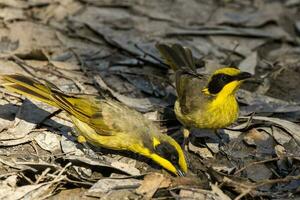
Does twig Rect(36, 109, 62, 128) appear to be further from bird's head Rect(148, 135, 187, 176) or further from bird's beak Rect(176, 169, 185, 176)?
bird's beak Rect(176, 169, 185, 176)

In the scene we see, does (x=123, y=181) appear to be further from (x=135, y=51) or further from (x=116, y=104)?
(x=135, y=51)

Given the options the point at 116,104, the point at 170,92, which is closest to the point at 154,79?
the point at 170,92

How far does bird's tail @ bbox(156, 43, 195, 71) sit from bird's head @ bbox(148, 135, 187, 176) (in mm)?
1501

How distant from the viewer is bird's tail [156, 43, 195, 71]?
7875 mm

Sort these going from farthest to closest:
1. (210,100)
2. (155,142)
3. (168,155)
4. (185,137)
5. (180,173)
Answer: (185,137) → (210,100) → (155,142) → (168,155) → (180,173)

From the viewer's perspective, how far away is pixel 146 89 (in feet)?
27.2

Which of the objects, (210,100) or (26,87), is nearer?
(26,87)

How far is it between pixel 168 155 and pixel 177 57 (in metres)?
1.90

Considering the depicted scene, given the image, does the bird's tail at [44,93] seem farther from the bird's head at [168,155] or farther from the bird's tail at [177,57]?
the bird's tail at [177,57]

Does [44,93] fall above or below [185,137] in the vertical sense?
above

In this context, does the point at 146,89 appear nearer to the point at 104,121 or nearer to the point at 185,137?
the point at 185,137

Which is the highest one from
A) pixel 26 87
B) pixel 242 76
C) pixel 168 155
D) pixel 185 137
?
pixel 242 76

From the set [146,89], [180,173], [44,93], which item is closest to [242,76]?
[180,173]

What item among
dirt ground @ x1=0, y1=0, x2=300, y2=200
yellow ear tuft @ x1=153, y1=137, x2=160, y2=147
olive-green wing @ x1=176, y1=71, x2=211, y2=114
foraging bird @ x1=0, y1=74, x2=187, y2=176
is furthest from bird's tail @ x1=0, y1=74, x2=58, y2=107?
olive-green wing @ x1=176, y1=71, x2=211, y2=114
